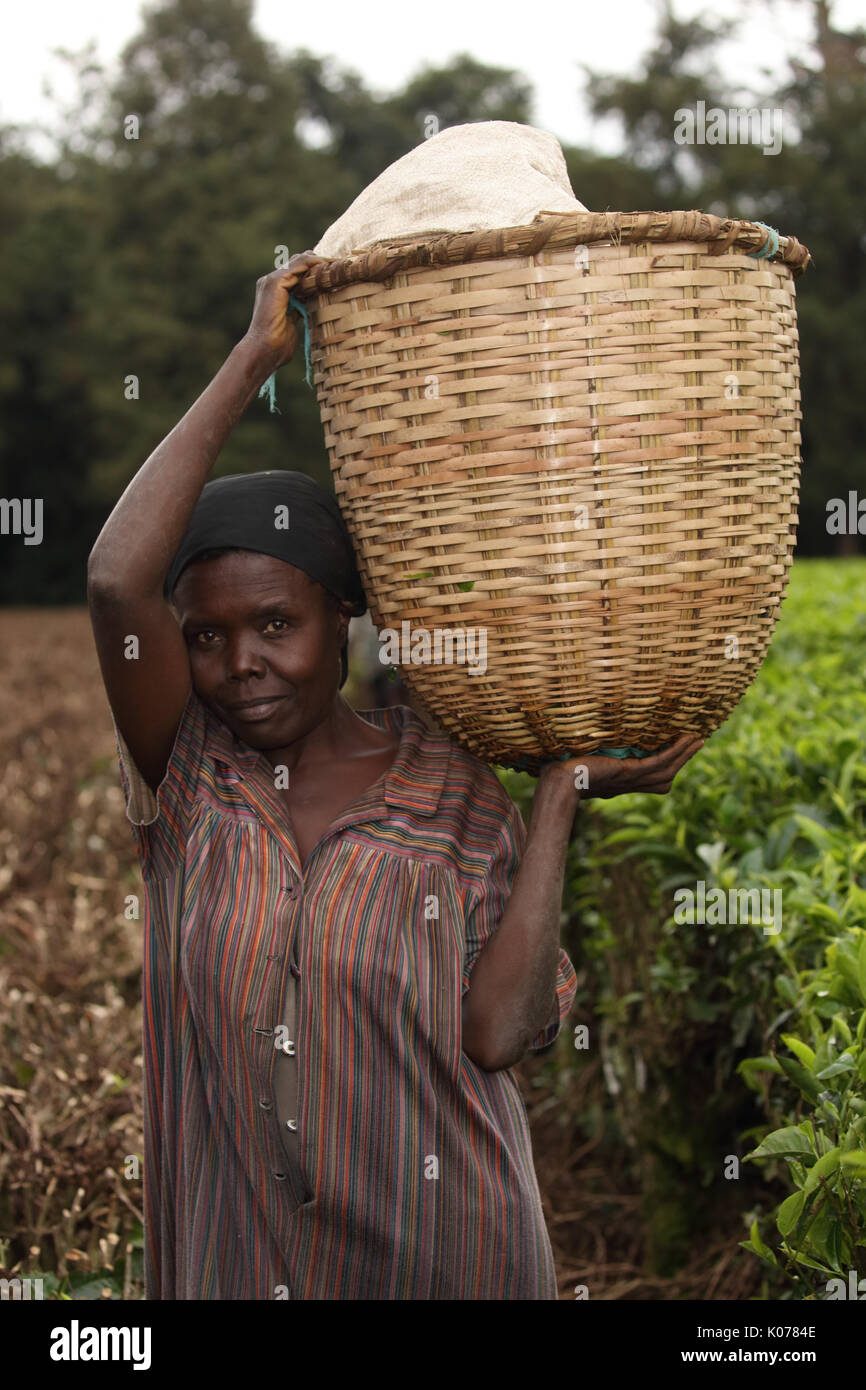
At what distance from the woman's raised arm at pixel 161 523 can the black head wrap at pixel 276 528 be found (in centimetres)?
9

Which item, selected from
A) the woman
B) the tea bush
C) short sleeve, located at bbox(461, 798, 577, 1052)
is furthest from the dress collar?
the tea bush

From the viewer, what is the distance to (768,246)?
71.1 inches

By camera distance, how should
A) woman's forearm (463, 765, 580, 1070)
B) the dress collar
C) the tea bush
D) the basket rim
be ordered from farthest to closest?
the dress collar, woman's forearm (463, 765, 580, 1070), the tea bush, the basket rim

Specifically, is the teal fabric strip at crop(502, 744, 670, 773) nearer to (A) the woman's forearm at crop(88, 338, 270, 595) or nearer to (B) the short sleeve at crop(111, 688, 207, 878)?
(B) the short sleeve at crop(111, 688, 207, 878)

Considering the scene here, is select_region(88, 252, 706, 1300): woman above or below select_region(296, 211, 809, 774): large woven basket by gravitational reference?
below

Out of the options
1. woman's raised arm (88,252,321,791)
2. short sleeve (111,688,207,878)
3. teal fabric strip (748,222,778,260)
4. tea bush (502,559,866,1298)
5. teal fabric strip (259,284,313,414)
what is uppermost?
teal fabric strip (748,222,778,260)

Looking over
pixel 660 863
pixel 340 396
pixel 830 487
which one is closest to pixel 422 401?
pixel 340 396

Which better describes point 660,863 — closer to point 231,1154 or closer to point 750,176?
point 231,1154

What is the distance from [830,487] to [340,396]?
2980 cm

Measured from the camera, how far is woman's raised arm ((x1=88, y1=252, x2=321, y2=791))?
183 cm

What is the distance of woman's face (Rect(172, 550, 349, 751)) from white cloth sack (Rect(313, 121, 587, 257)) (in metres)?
0.45

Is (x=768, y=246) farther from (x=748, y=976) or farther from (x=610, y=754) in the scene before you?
(x=748, y=976)

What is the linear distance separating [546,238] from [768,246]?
327 mm

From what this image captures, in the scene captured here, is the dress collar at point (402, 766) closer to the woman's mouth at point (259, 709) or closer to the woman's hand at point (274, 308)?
the woman's mouth at point (259, 709)
